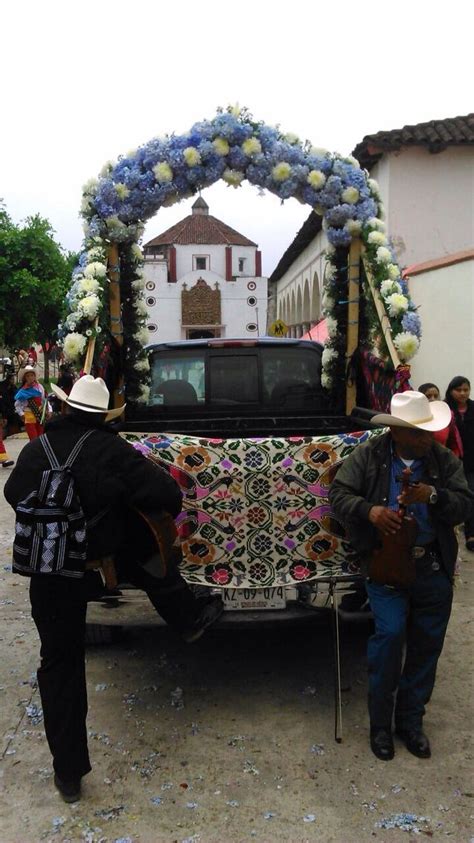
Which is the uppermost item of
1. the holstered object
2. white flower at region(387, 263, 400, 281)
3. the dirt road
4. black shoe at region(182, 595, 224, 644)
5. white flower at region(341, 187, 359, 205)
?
white flower at region(341, 187, 359, 205)

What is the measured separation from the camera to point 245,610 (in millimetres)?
3898

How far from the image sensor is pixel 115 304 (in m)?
5.76

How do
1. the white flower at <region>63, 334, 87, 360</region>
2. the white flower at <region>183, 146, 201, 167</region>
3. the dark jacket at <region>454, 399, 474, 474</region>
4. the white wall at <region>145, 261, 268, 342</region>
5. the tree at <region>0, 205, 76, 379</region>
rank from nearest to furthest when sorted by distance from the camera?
the white flower at <region>63, 334, 87, 360</region>, the white flower at <region>183, 146, 201, 167</region>, the dark jacket at <region>454, 399, 474, 474</region>, the tree at <region>0, 205, 76, 379</region>, the white wall at <region>145, 261, 268, 342</region>

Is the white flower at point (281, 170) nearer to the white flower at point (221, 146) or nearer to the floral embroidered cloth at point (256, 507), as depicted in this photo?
the white flower at point (221, 146)

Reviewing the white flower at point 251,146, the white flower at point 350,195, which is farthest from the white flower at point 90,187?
the white flower at point 350,195

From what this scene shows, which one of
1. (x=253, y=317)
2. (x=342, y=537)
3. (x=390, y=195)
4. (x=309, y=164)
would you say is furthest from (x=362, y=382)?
(x=253, y=317)

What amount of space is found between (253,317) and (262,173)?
5235 centimetres

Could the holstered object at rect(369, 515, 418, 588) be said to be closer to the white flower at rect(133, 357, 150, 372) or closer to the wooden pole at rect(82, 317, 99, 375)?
the wooden pole at rect(82, 317, 99, 375)

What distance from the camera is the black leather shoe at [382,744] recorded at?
345 centimetres

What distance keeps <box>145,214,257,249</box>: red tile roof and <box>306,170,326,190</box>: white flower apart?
59044 mm

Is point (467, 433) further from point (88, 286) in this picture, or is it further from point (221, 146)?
point (88, 286)

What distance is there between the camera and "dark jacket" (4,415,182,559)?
3.15 meters

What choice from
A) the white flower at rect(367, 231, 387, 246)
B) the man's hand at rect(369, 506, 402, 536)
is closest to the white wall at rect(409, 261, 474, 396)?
the white flower at rect(367, 231, 387, 246)

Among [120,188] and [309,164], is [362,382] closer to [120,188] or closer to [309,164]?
[309,164]
